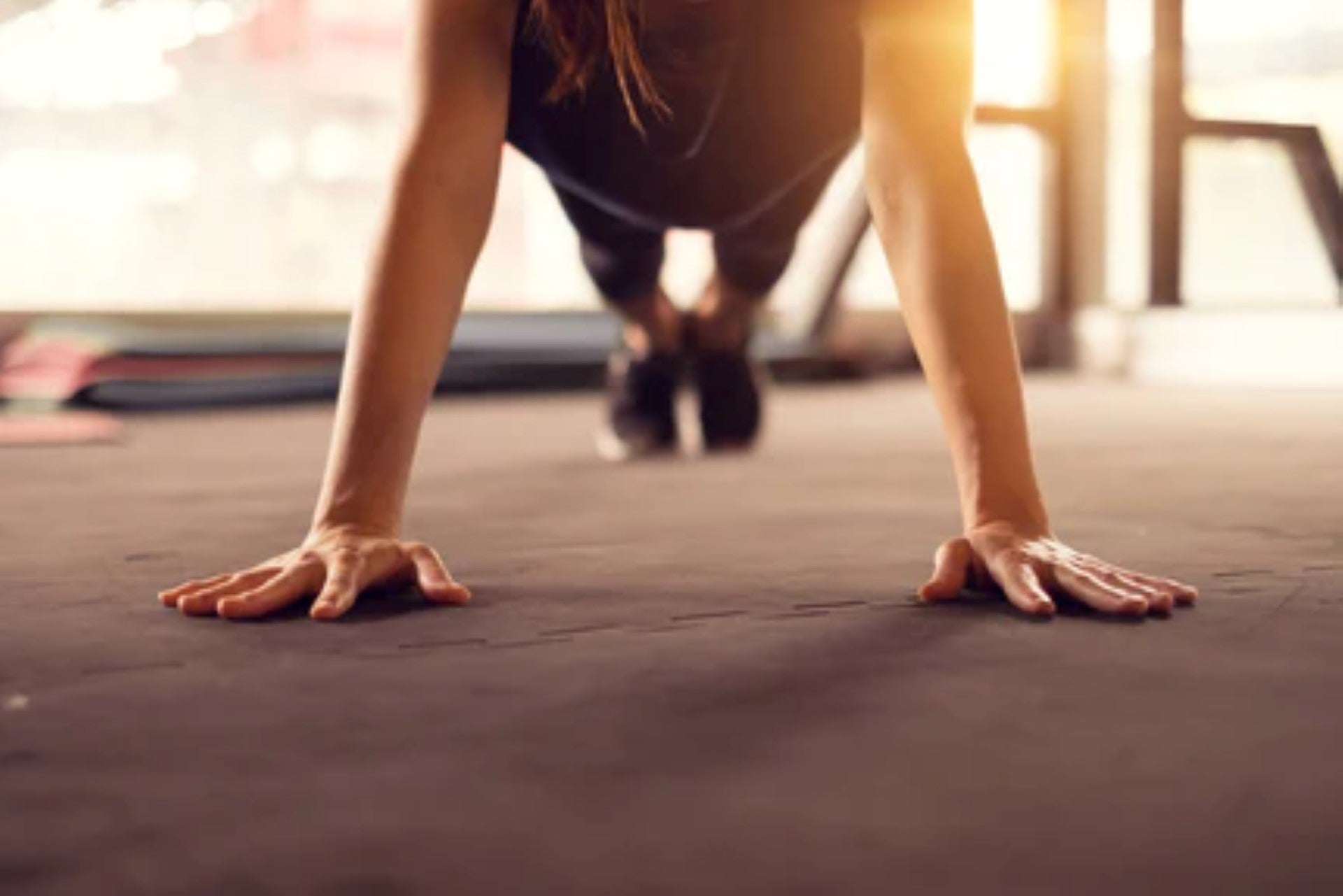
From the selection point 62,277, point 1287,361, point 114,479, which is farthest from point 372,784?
point 1287,361

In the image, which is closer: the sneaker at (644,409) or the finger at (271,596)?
the finger at (271,596)

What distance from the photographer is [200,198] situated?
4.17 m

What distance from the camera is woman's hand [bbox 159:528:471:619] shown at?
3.17ft

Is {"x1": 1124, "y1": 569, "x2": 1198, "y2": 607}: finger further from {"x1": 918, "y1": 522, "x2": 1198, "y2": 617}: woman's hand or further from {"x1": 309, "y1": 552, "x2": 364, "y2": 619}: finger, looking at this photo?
{"x1": 309, "y1": 552, "x2": 364, "y2": 619}: finger

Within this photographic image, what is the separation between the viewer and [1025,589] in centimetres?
97

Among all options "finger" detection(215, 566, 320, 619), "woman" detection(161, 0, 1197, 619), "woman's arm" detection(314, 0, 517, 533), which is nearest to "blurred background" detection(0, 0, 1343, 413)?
"woman" detection(161, 0, 1197, 619)

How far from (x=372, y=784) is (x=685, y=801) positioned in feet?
0.45

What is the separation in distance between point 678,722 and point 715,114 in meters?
0.98

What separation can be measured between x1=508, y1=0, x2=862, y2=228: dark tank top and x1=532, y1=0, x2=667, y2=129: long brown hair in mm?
60

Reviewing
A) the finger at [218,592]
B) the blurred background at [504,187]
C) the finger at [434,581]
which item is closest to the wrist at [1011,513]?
the finger at [434,581]

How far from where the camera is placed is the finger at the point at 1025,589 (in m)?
0.95

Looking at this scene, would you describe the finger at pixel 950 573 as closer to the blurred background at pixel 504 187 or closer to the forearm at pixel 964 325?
the forearm at pixel 964 325

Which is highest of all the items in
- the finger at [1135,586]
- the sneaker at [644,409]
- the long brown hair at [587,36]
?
the long brown hair at [587,36]

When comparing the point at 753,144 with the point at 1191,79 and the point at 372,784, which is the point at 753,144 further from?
the point at 1191,79
